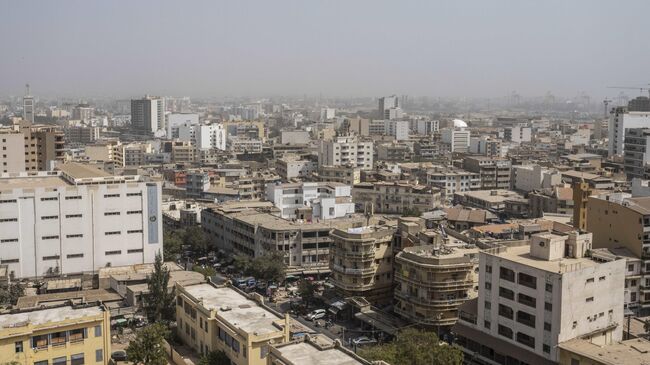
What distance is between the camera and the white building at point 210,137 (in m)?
57.7

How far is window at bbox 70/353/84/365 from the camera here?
11.6 metres

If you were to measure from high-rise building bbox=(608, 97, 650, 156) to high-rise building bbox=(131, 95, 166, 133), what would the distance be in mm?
45782

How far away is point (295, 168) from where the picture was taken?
1524 inches

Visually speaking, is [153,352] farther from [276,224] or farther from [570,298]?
[276,224]

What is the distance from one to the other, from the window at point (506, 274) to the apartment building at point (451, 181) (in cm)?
2054

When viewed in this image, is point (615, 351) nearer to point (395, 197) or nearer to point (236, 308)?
point (236, 308)

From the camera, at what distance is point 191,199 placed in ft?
107

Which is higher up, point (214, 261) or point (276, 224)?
point (276, 224)

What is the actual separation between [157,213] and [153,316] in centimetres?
664

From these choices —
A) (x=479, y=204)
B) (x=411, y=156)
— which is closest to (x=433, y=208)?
(x=479, y=204)

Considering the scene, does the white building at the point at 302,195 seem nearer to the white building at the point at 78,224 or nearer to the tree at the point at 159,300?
the white building at the point at 78,224

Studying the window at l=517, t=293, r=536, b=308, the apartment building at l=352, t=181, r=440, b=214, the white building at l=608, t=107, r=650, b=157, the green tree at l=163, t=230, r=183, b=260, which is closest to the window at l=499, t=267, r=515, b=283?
the window at l=517, t=293, r=536, b=308

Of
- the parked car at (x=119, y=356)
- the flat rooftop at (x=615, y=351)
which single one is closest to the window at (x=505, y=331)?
the flat rooftop at (x=615, y=351)

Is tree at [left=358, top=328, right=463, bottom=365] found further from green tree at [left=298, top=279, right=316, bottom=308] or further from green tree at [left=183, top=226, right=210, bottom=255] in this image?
green tree at [left=183, top=226, right=210, bottom=255]
